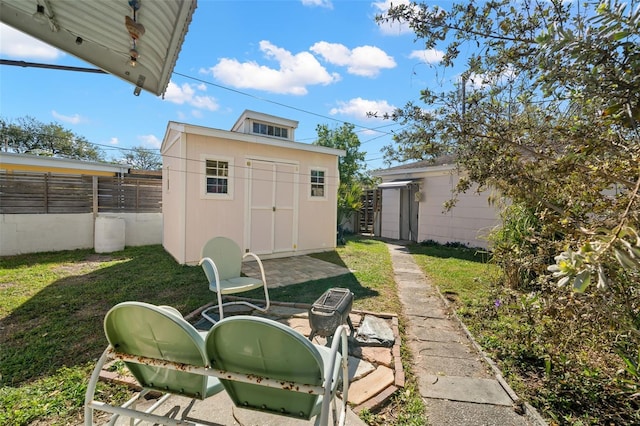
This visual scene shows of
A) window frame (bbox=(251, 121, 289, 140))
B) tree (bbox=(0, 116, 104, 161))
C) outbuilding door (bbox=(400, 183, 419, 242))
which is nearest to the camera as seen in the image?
window frame (bbox=(251, 121, 289, 140))

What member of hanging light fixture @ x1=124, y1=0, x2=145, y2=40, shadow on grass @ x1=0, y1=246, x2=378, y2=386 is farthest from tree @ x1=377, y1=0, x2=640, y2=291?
shadow on grass @ x1=0, y1=246, x2=378, y2=386

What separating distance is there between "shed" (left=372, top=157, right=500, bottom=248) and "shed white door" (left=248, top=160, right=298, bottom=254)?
471cm

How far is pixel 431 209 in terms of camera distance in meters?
11.1

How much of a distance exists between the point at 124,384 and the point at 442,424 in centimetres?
247

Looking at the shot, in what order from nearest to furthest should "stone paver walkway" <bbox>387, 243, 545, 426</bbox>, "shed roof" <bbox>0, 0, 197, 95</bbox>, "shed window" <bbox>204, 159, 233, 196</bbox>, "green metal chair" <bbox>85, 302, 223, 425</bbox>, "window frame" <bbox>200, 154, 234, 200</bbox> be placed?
1. "green metal chair" <bbox>85, 302, 223, 425</bbox>
2. "shed roof" <bbox>0, 0, 197, 95</bbox>
3. "stone paver walkway" <bbox>387, 243, 545, 426</bbox>
4. "window frame" <bbox>200, 154, 234, 200</bbox>
5. "shed window" <bbox>204, 159, 233, 196</bbox>

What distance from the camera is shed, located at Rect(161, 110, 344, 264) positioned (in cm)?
670

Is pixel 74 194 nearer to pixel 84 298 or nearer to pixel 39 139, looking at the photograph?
pixel 84 298

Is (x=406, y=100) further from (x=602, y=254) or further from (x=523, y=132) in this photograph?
(x=602, y=254)

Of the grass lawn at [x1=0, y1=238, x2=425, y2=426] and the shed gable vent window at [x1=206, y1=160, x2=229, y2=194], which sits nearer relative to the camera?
the grass lawn at [x1=0, y1=238, x2=425, y2=426]

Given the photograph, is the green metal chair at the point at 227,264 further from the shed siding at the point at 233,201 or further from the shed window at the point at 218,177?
the shed window at the point at 218,177

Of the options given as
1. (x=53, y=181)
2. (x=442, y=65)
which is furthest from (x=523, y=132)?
(x=53, y=181)

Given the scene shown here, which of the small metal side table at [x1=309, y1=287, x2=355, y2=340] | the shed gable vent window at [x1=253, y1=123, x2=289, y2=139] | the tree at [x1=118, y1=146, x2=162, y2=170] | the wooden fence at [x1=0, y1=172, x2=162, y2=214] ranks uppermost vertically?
the tree at [x1=118, y1=146, x2=162, y2=170]

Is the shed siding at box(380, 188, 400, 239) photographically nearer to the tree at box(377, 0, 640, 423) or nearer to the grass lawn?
the grass lawn

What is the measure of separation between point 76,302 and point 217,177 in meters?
3.60
